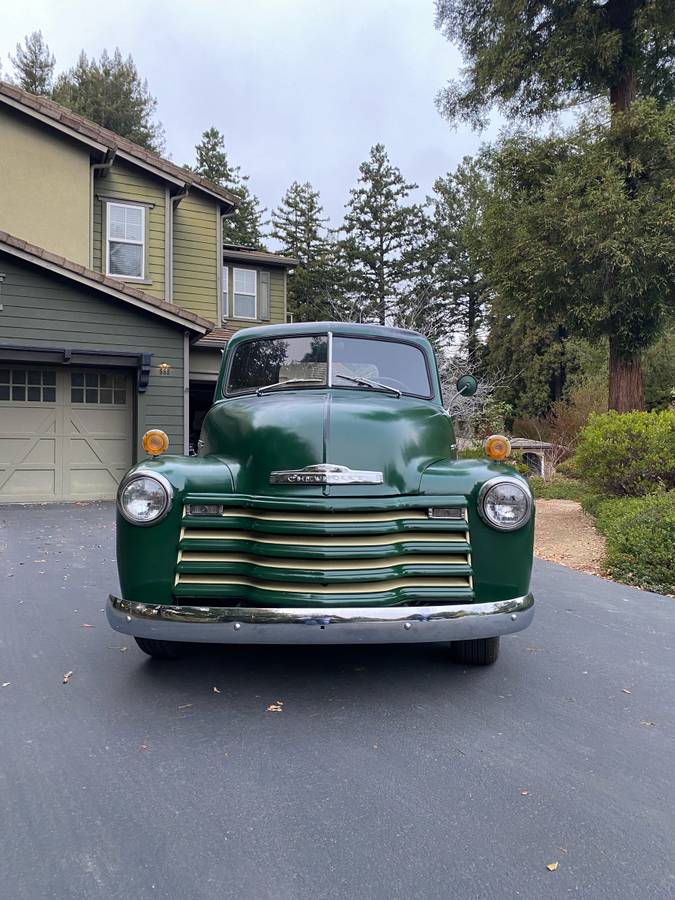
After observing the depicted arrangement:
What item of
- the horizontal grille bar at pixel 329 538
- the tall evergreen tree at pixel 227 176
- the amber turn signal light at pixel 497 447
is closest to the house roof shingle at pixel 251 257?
the amber turn signal light at pixel 497 447

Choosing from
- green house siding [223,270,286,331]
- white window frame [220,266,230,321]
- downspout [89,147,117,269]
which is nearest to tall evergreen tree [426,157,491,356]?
green house siding [223,270,286,331]

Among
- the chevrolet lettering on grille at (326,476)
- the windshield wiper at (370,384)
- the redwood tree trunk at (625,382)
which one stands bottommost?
the chevrolet lettering on grille at (326,476)

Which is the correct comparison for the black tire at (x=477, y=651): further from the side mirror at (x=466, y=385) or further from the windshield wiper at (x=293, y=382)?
the side mirror at (x=466, y=385)

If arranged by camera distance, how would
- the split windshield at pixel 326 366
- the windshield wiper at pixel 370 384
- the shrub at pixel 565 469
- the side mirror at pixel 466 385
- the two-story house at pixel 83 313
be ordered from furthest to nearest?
the shrub at pixel 565 469
the two-story house at pixel 83 313
the side mirror at pixel 466 385
the split windshield at pixel 326 366
the windshield wiper at pixel 370 384

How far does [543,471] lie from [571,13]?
964 cm

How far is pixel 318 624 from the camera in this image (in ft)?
8.87

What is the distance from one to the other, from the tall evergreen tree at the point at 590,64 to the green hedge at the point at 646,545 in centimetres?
519

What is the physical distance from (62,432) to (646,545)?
8782 millimetres

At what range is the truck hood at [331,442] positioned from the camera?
306 centimetres

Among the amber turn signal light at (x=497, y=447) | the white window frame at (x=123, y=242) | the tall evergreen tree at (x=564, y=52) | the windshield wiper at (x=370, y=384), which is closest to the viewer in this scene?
the amber turn signal light at (x=497, y=447)

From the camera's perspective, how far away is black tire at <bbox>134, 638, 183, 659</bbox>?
3.46 m

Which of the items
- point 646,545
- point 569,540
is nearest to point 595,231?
point 569,540

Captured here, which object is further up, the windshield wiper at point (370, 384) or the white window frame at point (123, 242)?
the white window frame at point (123, 242)

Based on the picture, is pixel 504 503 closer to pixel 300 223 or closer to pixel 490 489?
pixel 490 489
